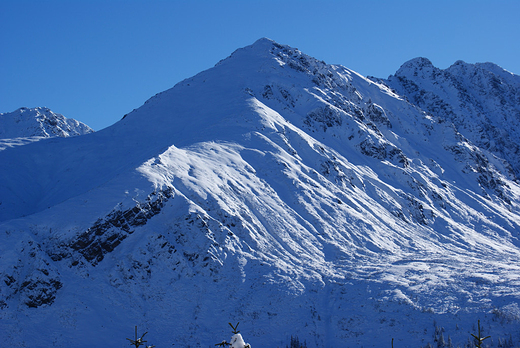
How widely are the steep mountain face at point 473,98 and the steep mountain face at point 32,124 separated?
10940cm

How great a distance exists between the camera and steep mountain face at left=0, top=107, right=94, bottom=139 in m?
122

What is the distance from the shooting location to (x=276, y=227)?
44.4m

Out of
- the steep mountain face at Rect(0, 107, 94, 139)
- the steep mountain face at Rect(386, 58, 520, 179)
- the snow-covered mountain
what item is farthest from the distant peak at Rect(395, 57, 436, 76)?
the steep mountain face at Rect(0, 107, 94, 139)

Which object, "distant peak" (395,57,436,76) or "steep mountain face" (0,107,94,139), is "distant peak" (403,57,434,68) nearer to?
"distant peak" (395,57,436,76)

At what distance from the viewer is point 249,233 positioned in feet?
137

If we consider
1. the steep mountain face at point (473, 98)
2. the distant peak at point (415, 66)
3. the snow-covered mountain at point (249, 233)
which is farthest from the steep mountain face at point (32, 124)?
the distant peak at point (415, 66)

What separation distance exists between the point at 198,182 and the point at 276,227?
971 cm

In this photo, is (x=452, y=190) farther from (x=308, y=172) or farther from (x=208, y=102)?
(x=208, y=102)

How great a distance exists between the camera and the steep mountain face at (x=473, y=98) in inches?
4482

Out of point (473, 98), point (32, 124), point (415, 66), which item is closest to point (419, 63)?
point (415, 66)

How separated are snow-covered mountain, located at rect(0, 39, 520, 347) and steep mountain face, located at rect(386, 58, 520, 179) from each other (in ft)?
128

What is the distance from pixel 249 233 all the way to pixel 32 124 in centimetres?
11069

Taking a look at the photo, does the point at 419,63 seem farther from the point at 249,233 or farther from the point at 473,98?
the point at 249,233

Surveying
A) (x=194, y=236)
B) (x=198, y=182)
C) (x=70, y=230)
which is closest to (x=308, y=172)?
(x=198, y=182)
